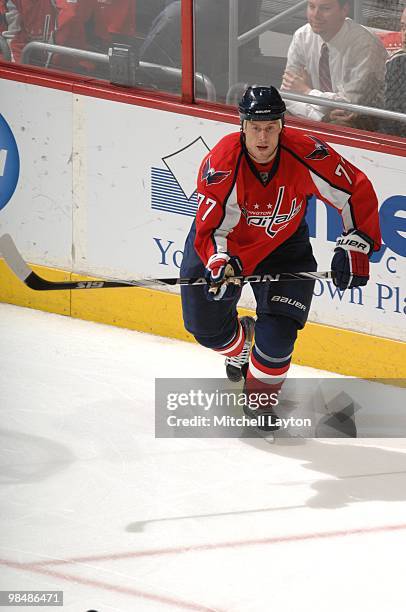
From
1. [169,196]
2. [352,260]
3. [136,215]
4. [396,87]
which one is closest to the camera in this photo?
[352,260]

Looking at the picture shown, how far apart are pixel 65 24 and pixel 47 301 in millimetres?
1108

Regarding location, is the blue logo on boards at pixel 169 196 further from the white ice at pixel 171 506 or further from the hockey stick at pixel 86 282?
the hockey stick at pixel 86 282

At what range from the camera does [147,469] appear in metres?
4.36

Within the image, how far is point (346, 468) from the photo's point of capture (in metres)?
4.38

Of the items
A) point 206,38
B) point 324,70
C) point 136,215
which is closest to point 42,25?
point 206,38

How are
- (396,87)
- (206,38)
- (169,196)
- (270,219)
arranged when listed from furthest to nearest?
(169,196)
(206,38)
(396,87)
(270,219)

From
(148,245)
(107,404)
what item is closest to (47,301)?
(148,245)

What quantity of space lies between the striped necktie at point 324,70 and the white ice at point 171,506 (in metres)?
1.03

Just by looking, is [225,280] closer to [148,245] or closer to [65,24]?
[148,245]

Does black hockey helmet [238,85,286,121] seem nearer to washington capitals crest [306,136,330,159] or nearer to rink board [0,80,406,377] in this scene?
washington capitals crest [306,136,330,159]

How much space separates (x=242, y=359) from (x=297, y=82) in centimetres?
102

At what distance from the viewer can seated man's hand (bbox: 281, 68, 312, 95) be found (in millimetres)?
5004

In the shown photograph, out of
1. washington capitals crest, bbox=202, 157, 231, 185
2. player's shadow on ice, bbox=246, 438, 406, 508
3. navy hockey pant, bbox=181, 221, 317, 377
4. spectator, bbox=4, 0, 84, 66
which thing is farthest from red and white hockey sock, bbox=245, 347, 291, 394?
spectator, bbox=4, 0, 84, 66

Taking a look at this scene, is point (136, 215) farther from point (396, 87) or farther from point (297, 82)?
point (396, 87)
